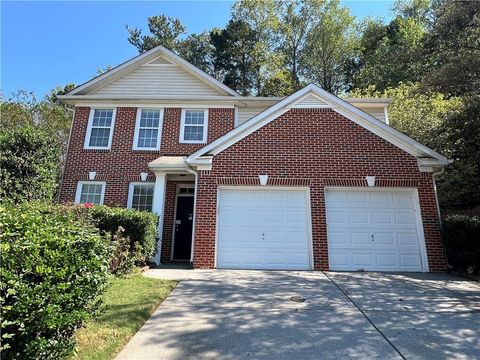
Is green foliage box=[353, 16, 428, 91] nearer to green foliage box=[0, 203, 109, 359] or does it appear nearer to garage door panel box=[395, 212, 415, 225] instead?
garage door panel box=[395, 212, 415, 225]

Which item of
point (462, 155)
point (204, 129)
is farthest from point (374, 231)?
point (462, 155)

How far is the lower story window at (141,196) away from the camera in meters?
12.7

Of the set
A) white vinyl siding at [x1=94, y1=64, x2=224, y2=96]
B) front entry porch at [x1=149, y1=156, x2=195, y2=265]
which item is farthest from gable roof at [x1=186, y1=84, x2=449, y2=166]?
white vinyl siding at [x1=94, y1=64, x2=224, y2=96]

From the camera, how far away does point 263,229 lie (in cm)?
956

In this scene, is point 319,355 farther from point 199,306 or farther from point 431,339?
point 199,306

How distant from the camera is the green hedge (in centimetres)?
832

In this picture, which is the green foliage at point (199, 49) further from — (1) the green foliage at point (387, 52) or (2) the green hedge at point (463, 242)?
(2) the green hedge at point (463, 242)

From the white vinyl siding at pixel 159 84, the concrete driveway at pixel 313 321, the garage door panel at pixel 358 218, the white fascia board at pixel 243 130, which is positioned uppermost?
the white vinyl siding at pixel 159 84

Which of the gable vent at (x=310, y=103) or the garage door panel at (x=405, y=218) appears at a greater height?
the gable vent at (x=310, y=103)

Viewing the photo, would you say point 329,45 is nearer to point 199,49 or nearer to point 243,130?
point 199,49

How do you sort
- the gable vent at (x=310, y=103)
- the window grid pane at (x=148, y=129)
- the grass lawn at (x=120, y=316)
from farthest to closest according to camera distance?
the window grid pane at (x=148, y=129) → the gable vent at (x=310, y=103) → the grass lawn at (x=120, y=316)

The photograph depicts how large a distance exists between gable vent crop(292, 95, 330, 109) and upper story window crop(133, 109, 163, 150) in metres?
6.13

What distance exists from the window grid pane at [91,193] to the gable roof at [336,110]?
530cm

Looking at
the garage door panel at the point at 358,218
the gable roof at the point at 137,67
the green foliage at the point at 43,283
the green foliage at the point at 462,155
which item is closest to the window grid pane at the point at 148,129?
the gable roof at the point at 137,67
